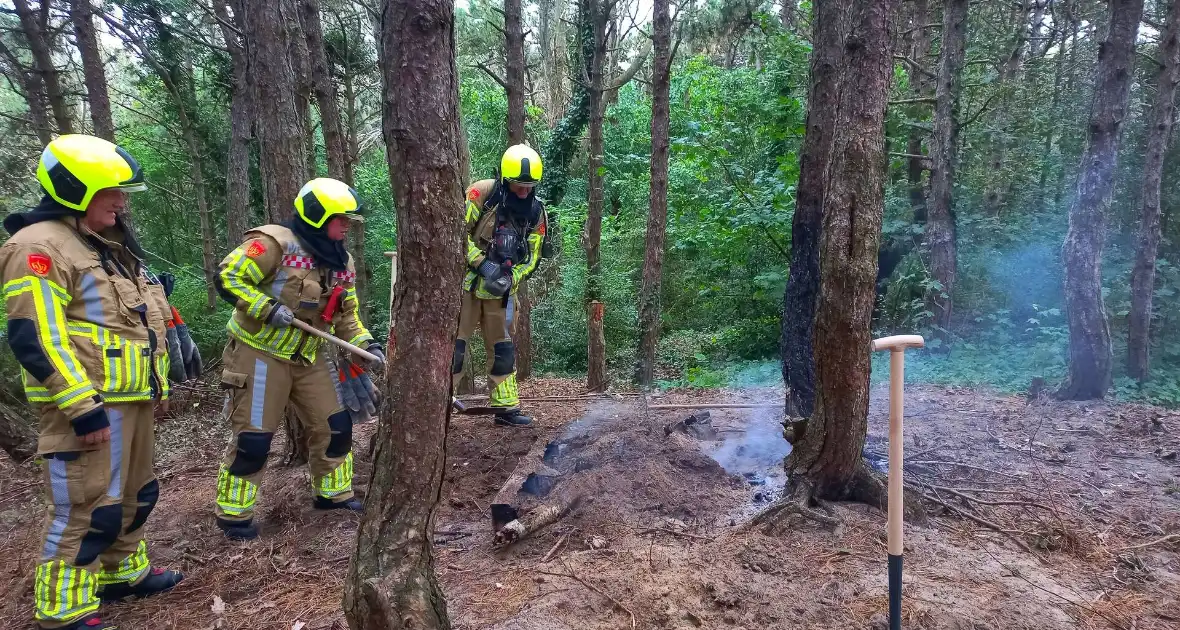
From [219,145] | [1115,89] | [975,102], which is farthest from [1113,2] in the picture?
[219,145]

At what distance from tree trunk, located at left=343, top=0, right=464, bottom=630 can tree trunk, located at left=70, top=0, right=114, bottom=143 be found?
7.73m

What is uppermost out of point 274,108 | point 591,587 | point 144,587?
point 274,108

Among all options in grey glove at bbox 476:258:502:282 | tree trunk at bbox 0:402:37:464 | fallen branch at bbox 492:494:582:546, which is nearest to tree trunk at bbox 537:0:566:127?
grey glove at bbox 476:258:502:282

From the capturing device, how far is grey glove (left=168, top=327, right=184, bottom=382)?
3.73 meters

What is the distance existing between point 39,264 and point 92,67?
6.86 meters

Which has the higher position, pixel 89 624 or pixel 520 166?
pixel 520 166

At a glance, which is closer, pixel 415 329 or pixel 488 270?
pixel 415 329

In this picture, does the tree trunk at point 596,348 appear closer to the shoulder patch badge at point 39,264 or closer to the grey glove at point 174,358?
the grey glove at point 174,358

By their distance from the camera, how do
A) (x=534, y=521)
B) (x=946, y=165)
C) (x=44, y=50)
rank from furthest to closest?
(x=946, y=165) → (x=44, y=50) → (x=534, y=521)

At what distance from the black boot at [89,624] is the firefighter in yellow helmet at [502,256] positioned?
3011 mm

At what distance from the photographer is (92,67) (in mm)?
7820

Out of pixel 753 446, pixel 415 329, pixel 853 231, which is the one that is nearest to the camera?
pixel 415 329

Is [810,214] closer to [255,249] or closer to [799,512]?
[799,512]

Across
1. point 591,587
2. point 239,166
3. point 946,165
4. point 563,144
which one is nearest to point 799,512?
point 591,587
